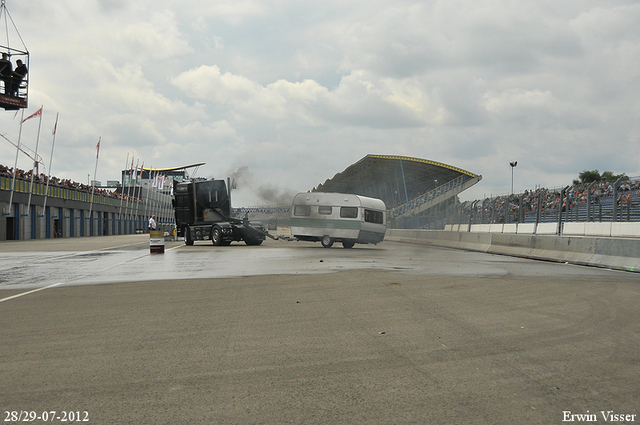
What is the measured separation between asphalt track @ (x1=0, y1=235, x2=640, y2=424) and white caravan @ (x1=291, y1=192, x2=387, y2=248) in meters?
15.9

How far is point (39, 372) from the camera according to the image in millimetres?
4473

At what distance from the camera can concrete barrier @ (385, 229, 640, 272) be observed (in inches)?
574

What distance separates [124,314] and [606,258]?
13.4 m

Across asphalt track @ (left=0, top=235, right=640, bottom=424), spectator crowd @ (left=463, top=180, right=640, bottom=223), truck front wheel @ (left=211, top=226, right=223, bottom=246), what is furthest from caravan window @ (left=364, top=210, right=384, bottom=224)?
asphalt track @ (left=0, top=235, right=640, bottom=424)

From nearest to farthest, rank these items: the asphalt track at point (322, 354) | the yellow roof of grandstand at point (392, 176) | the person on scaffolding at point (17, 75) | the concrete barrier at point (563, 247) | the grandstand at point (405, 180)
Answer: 1. the asphalt track at point (322, 354)
2. the concrete barrier at point (563, 247)
3. the person on scaffolding at point (17, 75)
4. the grandstand at point (405, 180)
5. the yellow roof of grandstand at point (392, 176)

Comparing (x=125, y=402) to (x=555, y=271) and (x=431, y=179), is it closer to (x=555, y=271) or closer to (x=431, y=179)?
(x=555, y=271)

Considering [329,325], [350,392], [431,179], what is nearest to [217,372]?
[350,392]

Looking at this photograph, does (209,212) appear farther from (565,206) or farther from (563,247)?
(563,247)

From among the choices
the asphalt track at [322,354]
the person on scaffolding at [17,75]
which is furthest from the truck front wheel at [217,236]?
the person on scaffolding at [17,75]

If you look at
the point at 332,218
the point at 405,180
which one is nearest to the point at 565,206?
the point at 332,218

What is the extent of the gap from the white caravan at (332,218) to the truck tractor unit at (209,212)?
12.8 ft

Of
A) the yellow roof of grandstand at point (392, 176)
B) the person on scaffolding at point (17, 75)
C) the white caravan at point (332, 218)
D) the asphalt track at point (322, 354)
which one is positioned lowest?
the asphalt track at point (322, 354)

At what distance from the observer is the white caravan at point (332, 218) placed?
84.4 feet

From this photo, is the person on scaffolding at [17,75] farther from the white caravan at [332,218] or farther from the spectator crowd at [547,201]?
the spectator crowd at [547,201]
